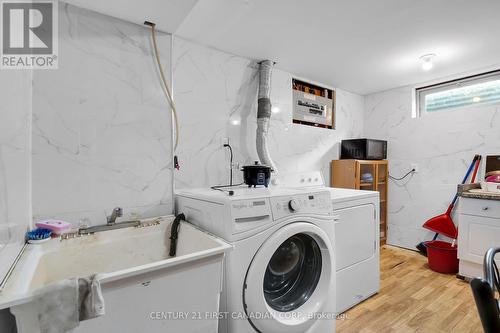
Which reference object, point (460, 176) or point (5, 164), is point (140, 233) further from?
point (460, 176)

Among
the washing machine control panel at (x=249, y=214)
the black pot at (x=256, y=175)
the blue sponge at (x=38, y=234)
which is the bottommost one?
the blue sponge at (x=38, y=234)

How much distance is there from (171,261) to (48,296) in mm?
350

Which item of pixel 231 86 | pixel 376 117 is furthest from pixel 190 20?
pixel 376 117

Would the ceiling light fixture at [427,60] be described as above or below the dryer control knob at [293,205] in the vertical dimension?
above

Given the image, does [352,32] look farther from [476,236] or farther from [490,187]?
[476,236]

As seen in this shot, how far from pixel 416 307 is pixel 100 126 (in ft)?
8.36

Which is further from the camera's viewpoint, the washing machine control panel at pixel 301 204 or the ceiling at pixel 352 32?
the ceiling at pixel 352 32

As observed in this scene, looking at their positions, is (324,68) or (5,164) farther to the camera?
(324,68)

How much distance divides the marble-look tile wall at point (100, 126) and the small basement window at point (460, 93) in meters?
3.03

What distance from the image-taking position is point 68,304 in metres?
0.71

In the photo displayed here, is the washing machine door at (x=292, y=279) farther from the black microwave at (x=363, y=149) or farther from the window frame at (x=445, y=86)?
the window frame at (x=445, y=86)

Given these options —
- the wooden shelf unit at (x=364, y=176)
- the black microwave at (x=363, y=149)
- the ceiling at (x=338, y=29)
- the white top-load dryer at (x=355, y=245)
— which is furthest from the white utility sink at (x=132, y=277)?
the black microwave at (x=363, y=149)

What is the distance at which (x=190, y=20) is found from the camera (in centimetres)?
162

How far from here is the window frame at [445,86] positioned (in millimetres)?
2500
